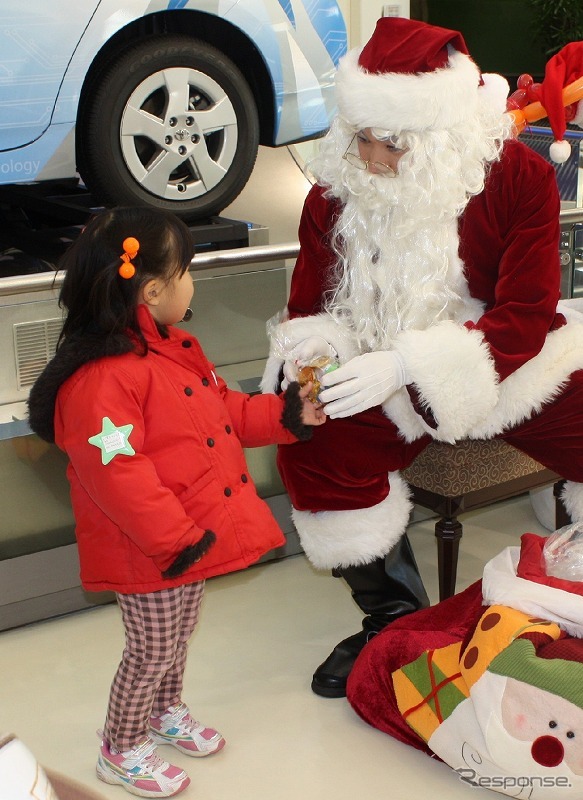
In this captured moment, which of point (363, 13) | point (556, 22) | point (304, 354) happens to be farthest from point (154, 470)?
point (556, 22)

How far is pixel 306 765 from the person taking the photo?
2035 mm

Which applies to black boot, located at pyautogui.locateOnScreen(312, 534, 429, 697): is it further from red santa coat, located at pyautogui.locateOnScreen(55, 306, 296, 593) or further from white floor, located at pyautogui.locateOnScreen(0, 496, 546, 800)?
red santa coat, located at pyautogui.locateOnScreen(55, 306, 296, 593)

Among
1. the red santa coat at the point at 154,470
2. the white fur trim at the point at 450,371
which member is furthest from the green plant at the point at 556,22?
the red santa coat at the point at 154,470

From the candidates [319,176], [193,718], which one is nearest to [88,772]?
[193,718]

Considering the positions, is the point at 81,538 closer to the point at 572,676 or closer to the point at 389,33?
the point at 572,676

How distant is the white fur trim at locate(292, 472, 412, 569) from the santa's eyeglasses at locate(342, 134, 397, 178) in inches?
27.4

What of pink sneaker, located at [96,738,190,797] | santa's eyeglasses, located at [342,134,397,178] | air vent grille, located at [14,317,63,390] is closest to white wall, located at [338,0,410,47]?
air vent grille, located at [14,317,63,390]

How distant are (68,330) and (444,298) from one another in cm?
82

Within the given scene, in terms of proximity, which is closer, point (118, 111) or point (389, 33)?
point (389, 33)

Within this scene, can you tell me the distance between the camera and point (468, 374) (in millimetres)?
2082

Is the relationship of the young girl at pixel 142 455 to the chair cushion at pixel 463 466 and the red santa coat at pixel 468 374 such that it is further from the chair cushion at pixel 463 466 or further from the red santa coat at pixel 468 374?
the chair cushion at pixel 463 466

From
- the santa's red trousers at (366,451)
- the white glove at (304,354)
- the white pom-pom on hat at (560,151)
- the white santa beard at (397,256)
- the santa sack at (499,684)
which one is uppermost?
the white pom-pom on hat at (560,151)

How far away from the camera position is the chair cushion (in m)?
2.39

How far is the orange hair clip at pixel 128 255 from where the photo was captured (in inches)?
69.4
